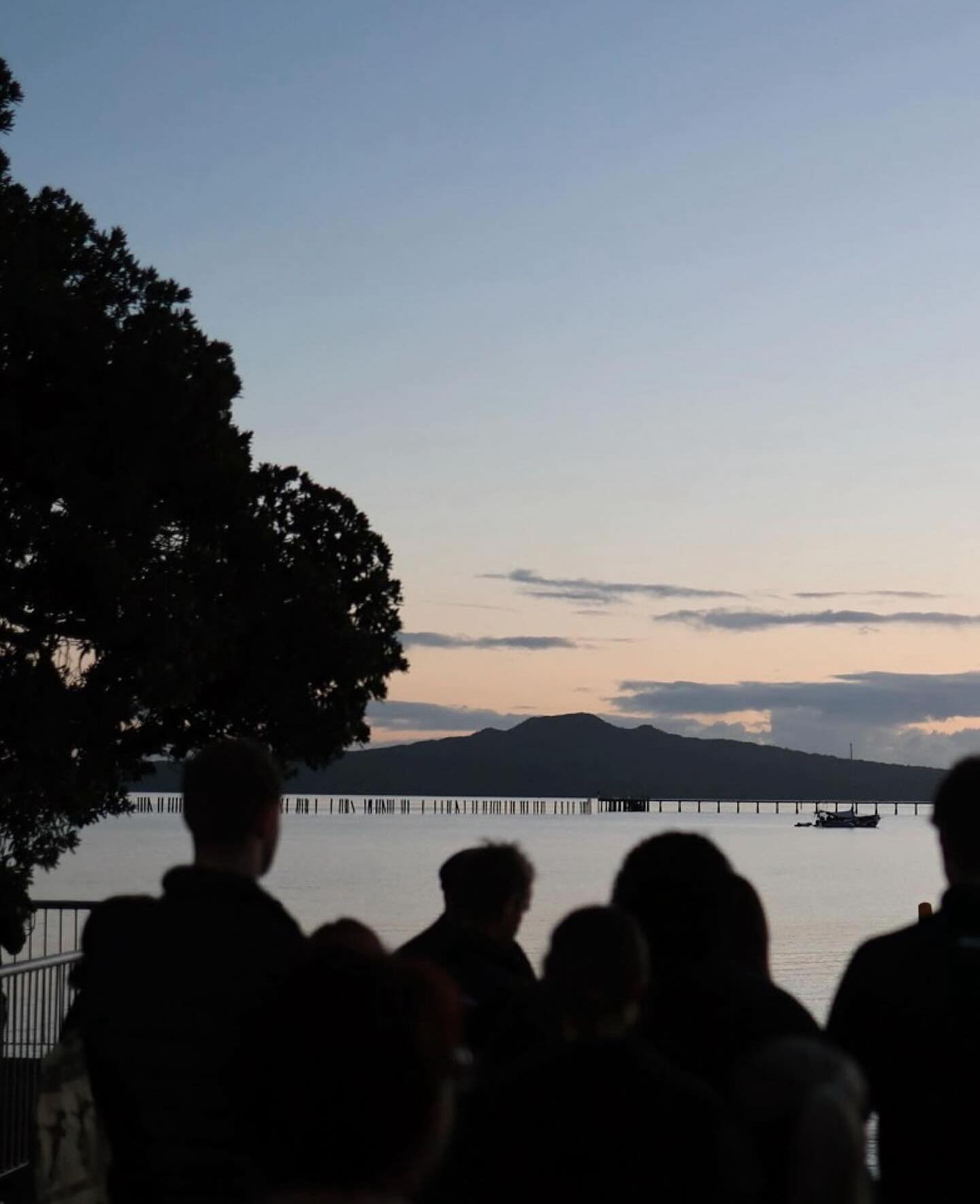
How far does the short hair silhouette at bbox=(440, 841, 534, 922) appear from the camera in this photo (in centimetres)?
477

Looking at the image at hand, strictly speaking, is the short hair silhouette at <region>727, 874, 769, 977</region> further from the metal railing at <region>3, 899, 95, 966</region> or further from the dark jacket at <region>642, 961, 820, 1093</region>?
the metal railing at <region>3, 899, 95, 966</region>

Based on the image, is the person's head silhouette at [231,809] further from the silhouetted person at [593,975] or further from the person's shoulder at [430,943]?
the silhouetted person at [593,975]

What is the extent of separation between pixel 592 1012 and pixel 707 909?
0.99m

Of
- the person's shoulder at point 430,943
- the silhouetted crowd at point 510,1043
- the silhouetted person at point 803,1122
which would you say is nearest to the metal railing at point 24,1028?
the person's shoulder at point 430,943

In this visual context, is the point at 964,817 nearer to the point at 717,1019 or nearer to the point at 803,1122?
the point at 717,1019

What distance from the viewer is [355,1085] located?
2055 millimetres

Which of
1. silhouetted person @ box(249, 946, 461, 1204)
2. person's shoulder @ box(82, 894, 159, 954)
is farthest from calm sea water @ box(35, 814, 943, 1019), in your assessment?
silhouetted person @ box(249, 946, 461, 1204)

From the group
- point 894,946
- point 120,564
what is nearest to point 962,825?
point 894,946

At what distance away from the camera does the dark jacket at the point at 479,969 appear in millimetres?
4523

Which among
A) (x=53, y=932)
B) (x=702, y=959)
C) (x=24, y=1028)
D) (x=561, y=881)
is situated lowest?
(x=561, y=881)

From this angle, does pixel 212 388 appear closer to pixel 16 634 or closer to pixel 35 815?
pixel 16 634

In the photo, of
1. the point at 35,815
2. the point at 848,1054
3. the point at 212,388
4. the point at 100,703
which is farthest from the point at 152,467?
the point at 848,1054

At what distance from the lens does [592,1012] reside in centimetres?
311

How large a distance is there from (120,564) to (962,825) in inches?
571
